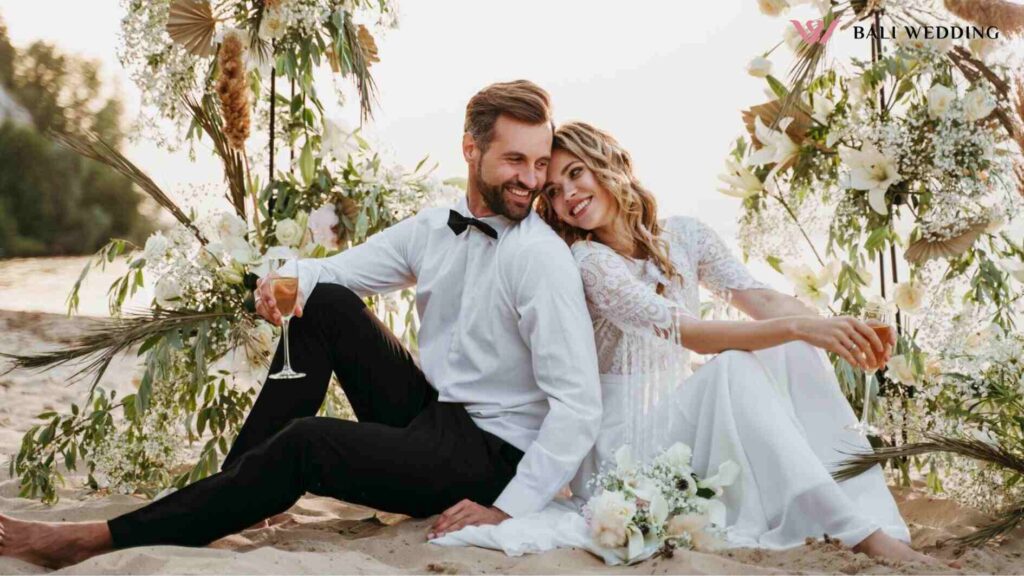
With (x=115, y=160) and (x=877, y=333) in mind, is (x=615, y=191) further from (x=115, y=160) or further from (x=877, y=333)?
(x=115, y=160)

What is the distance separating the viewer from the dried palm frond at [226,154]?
3990 mm

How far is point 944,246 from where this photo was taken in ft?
12.6

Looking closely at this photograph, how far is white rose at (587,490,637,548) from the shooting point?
2688 mm

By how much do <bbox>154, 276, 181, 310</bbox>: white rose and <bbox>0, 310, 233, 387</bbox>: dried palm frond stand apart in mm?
64

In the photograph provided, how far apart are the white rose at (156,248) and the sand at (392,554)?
85 centimetres

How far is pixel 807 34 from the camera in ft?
12.4

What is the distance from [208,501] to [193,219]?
4.55 feet

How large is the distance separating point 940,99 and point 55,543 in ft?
10.2

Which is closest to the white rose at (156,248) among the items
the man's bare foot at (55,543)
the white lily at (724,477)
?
the man's bare foot at (55,543)

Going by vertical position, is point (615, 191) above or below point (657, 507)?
above

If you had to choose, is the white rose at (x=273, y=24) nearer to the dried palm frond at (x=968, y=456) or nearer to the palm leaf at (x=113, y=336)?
the palm leaf at (x=113, y=336)

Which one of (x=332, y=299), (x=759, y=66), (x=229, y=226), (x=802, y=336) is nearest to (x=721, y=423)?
(x=802, y=336)

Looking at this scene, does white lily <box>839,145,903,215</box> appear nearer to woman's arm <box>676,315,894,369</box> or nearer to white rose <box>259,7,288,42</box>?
woman's arm <box>676,315,894,369</box>

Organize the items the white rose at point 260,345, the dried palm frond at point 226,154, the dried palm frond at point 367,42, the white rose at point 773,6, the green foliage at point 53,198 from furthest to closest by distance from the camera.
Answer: the green foliage at point 53,198 < the dried palm frond at point 367,42 < the dried palm frond at point 226,154 < the white rose at point 773,6 < the white rose at point 260,345
